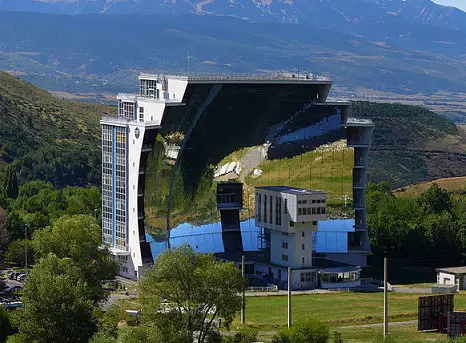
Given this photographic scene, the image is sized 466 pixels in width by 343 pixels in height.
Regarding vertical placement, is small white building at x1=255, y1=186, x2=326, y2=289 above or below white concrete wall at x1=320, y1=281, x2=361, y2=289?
above

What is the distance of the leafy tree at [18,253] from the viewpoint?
86938 mm

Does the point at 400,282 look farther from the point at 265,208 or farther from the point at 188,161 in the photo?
the point at 188,161

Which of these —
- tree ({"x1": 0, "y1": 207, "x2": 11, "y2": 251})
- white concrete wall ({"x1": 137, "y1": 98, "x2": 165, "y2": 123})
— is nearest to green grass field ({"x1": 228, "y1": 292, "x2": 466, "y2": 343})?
white concrete wall ({"x1": 137, "y1": 98, "x2": 165, "y2": 123})

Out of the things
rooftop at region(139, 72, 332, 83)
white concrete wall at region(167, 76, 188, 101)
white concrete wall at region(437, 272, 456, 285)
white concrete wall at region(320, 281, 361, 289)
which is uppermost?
rooftop at region(139, 72, 332, 83)

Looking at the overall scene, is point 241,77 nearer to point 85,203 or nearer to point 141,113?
point 141,113

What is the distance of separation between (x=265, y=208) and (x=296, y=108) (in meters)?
8.66

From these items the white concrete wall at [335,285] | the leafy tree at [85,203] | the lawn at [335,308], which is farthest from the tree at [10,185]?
the lawn at [335,308]

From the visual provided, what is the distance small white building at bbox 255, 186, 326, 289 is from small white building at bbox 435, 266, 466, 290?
26.1ft

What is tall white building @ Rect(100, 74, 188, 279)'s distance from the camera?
85188 mm

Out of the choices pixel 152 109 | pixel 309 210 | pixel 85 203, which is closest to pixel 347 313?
pixel 309 210

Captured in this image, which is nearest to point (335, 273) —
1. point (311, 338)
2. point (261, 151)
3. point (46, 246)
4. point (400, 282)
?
point (400, 282)

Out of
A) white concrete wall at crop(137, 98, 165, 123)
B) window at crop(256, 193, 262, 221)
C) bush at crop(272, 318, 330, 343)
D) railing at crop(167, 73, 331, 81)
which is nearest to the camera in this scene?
bush at crop(272, 318, 330, 343)

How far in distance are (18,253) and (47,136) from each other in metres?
71.8

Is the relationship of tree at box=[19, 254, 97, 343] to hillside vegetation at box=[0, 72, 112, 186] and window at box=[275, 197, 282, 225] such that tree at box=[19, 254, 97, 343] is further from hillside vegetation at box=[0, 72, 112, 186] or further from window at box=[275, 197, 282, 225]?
hillside vegetation at box=[0, 72, 112, 186]
